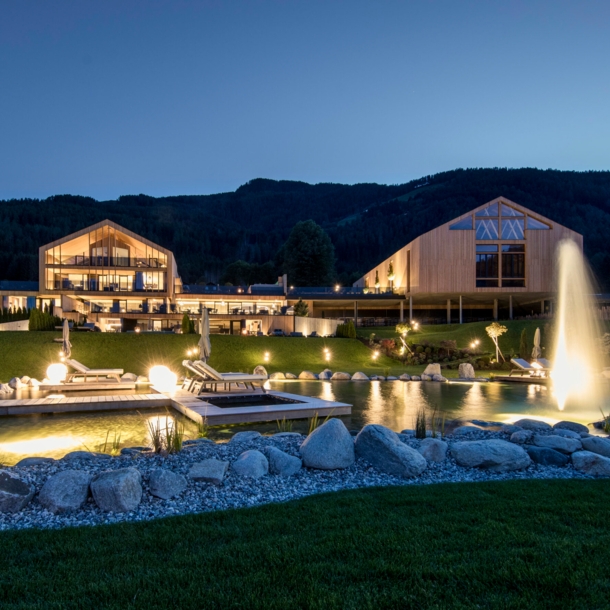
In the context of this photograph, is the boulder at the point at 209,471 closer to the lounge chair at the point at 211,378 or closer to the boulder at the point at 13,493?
the boulder at the point at 13,493

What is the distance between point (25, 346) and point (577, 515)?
2068 centimetres

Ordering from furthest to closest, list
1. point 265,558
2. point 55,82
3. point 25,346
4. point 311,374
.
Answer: point 55,82, point 25,346, point 311,374, point 265,558

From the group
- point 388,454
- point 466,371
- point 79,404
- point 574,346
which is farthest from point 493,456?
point 574,346

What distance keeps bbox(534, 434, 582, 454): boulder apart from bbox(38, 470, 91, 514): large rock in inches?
192

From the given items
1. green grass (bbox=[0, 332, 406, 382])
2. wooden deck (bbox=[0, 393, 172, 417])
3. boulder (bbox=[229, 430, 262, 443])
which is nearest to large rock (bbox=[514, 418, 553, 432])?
boulder (bbox=[229, 430, 262, 443])

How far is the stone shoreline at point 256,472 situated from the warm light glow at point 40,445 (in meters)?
1.79

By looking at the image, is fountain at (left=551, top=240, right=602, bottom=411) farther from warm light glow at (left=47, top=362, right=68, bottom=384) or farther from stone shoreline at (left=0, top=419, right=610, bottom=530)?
→ warm light glow at (left=47, top=362, right=68, bottom=384)

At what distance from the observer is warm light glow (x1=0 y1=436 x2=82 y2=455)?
6.87 meters

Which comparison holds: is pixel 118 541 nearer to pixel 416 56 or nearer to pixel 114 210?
pixel 416 56

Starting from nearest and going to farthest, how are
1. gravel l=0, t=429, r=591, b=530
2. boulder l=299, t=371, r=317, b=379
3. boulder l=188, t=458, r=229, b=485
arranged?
1. gravel l=0, t=429, r=591, b=530
2. boulder l=188, t=458, r=229, b=485
3. boulder l=299, t=371, r=317, b=379

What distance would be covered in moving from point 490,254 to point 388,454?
119 ft

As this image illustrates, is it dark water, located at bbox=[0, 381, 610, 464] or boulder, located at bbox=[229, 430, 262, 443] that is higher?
boulder, located at bbox=[229, 430, 262, 443]

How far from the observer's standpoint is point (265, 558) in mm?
2689

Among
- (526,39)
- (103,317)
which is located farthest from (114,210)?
(526,39)
